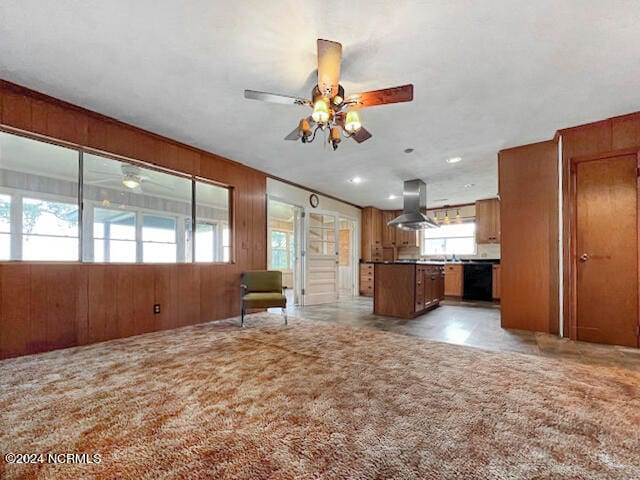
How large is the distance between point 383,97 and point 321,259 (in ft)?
14.6

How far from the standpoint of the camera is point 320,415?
1.71 metres

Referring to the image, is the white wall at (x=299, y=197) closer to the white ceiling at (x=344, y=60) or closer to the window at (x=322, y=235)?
the window at (x=322, y=235)

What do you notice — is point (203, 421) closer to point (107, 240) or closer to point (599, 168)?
point (107, 240)

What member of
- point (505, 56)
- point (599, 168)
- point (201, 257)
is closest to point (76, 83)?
point (201, 257)

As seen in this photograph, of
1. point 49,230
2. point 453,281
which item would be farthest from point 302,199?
point 453,281

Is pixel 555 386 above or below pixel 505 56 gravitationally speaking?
below

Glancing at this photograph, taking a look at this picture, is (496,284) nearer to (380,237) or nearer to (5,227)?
(380,237)

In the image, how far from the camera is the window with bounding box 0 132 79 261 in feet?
9.29

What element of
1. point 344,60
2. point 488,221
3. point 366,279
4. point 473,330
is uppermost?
point 344,60

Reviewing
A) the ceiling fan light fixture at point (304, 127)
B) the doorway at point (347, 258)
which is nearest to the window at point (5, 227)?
the ceiling fan light fixture at point (304, 127)

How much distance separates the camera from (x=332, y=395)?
6.46ft

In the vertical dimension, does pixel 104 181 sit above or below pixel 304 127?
below

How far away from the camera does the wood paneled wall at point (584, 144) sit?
125 inches

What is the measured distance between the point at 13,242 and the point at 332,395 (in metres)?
3.38
